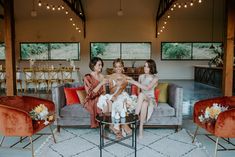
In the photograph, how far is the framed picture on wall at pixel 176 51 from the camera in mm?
12992

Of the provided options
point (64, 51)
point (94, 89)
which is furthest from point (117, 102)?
point (64, 51)

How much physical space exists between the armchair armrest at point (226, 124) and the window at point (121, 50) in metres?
10.3

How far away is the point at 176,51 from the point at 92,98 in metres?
10.0

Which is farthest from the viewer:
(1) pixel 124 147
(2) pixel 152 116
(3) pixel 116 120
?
(2) pixel 152 116

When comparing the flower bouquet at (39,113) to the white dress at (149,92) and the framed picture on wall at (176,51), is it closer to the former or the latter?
the white dress at (149,92)

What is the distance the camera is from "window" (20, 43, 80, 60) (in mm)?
12914

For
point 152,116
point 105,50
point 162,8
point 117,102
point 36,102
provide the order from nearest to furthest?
point 117,102 < point 36,102 < point 152,116 < point 162,8 < point 105,50

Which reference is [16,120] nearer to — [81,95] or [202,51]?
[81,95]

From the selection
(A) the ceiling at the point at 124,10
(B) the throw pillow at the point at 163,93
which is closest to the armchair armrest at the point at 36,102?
(B) the throw pillow at the point at 163,93

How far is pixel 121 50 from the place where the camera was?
13062mm

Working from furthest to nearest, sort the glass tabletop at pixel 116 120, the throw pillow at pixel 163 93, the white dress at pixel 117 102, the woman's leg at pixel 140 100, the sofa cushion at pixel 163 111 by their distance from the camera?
the throw pillow at pixel 163 93 < the sofa cushion at pixel 163 111 < the woman's leg at pixel 140 100 < the white dress at pixel 117 102 < the glass tabletop at pixel 116 120

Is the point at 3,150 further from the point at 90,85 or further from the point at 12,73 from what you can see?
the point at 12,73

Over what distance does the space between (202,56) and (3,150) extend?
11.9 meters

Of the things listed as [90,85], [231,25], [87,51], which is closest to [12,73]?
[90,85]
